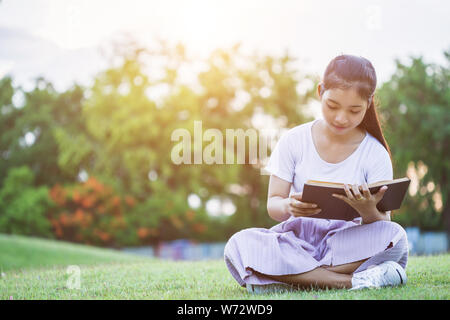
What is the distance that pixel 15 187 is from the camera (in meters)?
21.1

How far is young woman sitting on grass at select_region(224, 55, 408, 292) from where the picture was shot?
2.96m

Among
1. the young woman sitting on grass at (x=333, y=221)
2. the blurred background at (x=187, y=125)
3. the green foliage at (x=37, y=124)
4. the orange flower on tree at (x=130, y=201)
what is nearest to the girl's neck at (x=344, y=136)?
the young woman sitting on grass at (x=333, y=221)

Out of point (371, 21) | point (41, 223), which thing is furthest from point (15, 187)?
point (371, 21)

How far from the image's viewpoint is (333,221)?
3232 mm

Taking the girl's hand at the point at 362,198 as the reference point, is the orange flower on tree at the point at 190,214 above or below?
below

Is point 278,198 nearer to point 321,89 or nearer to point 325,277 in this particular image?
point 325,277

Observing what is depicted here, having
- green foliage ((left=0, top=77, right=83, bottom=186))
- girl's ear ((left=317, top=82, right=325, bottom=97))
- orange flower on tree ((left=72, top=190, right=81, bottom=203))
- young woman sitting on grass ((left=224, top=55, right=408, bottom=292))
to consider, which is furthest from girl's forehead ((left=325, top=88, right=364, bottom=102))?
green foliage ((left=0, top=77, right=83, bottom=186))

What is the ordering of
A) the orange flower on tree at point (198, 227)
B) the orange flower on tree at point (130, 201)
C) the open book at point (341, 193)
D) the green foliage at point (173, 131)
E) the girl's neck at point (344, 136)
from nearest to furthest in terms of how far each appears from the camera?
the open book at point (341, 193) < the girl's neck at point (344, 136) < the green foliage at point (173, 131) < the orange flower on tree at point (130, 201) < the orange flower on tree at point (198, 227)

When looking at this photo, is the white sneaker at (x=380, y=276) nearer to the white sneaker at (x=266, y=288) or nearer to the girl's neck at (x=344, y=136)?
the white sneaker at (x=266, y=288)

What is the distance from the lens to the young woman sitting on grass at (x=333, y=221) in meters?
2.96

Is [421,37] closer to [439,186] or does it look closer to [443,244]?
[439,186]

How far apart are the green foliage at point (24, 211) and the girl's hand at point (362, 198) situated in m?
17.9

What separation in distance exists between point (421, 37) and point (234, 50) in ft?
30.6

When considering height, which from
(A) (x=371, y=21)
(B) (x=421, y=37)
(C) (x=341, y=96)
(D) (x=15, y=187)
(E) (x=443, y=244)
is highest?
(B) (x=421, y=37)
